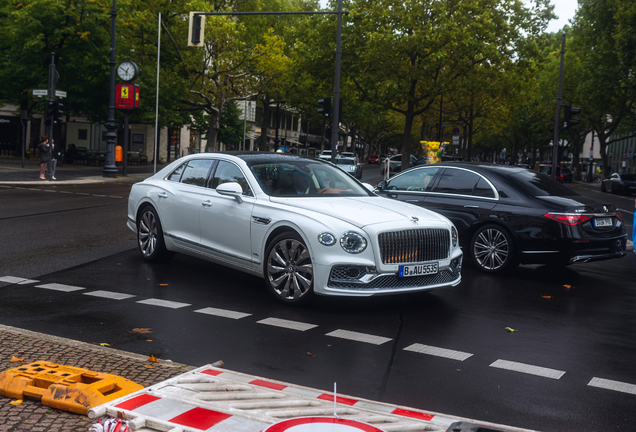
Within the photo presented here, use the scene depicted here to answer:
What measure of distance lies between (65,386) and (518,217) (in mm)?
6859

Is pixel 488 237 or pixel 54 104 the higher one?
pixel 54 104

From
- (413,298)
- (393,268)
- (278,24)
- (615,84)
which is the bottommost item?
(413,298)

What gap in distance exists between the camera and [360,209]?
7.07 metres

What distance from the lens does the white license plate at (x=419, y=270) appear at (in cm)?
669

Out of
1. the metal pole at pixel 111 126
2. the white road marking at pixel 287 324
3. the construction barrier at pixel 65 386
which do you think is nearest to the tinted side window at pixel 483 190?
the white road marking at pixel 287 324

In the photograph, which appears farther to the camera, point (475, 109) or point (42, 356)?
point (475, 109)

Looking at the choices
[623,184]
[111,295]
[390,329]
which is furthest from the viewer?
[623,184]

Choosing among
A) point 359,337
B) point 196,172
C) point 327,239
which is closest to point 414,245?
point 327,239

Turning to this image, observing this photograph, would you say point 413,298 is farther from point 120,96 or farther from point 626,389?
point 120,96

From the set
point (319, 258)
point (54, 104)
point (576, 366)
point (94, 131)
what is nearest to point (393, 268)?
point (319, 258)

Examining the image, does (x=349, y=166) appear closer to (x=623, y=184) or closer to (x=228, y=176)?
(x=623, y=184)

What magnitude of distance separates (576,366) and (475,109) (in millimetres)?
52106

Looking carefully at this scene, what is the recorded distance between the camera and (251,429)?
3465mm

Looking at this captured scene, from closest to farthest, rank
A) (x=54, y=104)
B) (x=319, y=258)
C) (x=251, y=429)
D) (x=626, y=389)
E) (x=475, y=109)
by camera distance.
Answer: (x=251, y=429)
(x=626, y=389)
(x=319, y=258)
(x=54, y=104)
(x=475, y=109)
